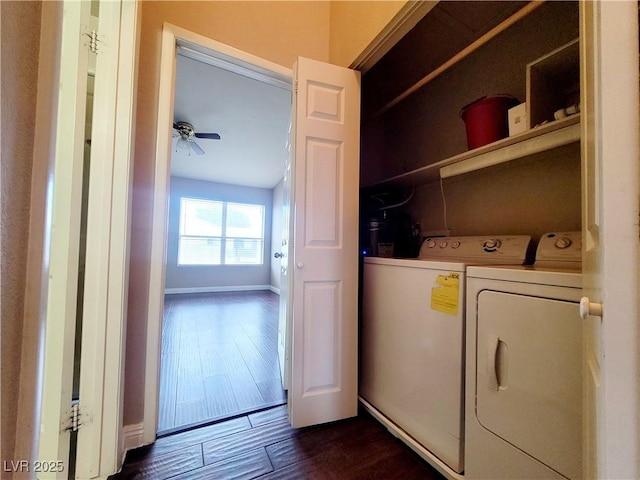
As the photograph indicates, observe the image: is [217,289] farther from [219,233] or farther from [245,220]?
[245,220]

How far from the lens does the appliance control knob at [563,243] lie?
107cm

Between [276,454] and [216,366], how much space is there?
3.66ft

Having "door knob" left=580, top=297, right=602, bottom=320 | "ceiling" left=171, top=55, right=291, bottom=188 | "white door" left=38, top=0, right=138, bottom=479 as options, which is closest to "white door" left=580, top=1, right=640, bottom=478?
"door knob" left=580, top=297, right=602, bottom=320

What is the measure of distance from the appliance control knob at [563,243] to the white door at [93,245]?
1.97 meters

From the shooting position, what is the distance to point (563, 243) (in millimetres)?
1086

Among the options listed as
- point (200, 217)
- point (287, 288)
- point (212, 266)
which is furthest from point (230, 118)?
point (212, 266)

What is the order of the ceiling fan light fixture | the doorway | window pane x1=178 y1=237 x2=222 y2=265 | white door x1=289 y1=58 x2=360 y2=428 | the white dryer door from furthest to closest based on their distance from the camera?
window pane x1=178 y1=237 x2=222 y2=265
the ceiling fan light fixture
the doorway
white door x1=289 y1=58 x2=360 y2=428
the white dryer door

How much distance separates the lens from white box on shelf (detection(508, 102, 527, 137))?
113 cm

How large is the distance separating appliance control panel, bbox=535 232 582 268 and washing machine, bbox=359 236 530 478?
0.08 m

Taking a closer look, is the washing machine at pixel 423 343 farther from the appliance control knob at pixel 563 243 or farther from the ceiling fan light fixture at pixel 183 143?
the ceiling fan light fixture at pixel 183 143

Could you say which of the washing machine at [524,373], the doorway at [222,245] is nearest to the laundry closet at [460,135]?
the washing machine at [524,373]

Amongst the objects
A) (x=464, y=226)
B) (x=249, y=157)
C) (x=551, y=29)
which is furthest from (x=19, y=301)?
(x=249, y=157)

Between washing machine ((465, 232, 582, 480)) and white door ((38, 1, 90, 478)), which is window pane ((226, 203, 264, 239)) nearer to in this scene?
white door ((38, 1, 90, 478))

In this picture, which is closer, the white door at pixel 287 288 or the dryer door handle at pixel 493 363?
the dryer door handle at pixel 493 363
